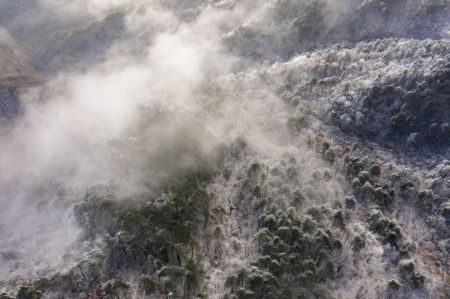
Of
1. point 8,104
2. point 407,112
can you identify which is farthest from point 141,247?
point 8,104

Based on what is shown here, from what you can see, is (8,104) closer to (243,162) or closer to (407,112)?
(243,162)

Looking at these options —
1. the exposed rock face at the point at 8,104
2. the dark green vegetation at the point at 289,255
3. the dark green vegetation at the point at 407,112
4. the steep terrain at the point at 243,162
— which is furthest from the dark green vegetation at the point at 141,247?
the exposed rock face at the point at 8,104

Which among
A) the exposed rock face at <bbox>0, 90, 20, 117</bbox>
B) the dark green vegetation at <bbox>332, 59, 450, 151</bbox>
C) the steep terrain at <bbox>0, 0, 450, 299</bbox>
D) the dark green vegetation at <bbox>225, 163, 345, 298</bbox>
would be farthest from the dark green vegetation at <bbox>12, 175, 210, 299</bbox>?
the exposed rock face at <bbox>0, 90, 20, 117</bbox>

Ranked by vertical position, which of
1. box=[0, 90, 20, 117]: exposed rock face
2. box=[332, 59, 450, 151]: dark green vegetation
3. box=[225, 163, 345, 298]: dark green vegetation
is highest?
box=[0, 90, 20, 117]: exposed rock face

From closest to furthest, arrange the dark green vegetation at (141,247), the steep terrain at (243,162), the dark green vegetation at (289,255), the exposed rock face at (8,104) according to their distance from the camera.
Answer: the dark green vegetation at (289,255)
the dark green vegetation at (141,247)
the steep terrain at (243,162)
the exposed rock face at (8,104)

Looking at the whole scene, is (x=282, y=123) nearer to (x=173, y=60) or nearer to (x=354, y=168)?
(x=354, y=168)

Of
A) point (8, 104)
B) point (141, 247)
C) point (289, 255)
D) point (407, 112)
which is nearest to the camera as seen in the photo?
point (289, 255)

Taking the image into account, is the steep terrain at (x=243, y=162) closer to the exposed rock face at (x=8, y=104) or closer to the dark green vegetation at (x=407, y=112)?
the dark green vegetation at (x=407, y=112)

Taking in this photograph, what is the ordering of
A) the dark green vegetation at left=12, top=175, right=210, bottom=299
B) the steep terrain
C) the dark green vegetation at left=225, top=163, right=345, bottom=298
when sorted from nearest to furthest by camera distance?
the dark green vegetation at left=225, top=163, right=345, bottom=298 < the dark green vegetation at left=12, top=175, right=210, bottom=299 < the steep terrain

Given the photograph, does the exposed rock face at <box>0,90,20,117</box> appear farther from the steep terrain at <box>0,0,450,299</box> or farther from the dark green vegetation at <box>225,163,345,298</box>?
the dark green vegetation at <box>225,163,345,298</box>
